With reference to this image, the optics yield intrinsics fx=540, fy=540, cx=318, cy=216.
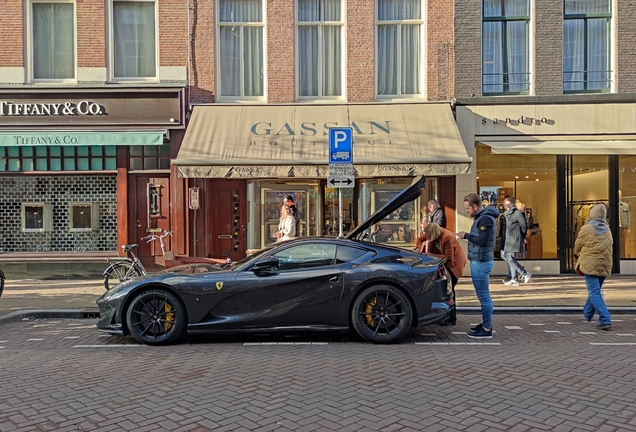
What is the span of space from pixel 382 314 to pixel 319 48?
883 cm

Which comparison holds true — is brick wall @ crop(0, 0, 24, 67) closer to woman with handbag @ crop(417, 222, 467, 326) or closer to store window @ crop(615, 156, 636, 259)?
woman with handbag @ crop(417, 222, 467, 326)

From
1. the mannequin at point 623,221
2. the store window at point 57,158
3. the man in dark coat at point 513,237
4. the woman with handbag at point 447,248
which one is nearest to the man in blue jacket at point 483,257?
the woman with handbag at point 447,248

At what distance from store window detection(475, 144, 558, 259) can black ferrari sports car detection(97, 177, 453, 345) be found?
732cm

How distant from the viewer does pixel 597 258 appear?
772cm

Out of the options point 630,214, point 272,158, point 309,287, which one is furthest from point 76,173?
point 630,214

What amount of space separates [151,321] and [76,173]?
312 inches

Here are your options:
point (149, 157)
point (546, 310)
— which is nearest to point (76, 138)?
point (149, 157)

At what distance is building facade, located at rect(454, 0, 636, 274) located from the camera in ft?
43.0

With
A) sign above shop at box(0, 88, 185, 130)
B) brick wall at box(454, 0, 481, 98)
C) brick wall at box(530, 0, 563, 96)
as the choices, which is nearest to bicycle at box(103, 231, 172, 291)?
sign above shop at box(0, 88, 185, 130)

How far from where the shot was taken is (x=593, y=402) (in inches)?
182

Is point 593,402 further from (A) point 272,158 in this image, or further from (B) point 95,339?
(A) point 272,158

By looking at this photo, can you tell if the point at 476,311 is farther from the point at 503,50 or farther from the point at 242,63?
the point at 242,63

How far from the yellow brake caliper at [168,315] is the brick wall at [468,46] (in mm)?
9294

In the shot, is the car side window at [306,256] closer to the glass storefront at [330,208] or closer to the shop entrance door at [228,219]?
the glass storefront at [330,208]
